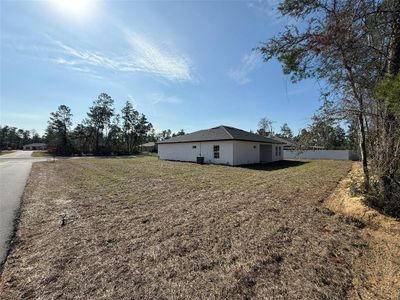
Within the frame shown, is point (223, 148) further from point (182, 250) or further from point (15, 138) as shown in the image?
point (15, 138)

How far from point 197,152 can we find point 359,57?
57.7 feet

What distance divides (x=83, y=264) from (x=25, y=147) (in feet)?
338

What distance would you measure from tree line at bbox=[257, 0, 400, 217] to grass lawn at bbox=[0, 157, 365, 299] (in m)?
1.46

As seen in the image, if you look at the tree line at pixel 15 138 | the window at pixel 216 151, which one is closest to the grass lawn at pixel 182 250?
the window at pixel 216 151

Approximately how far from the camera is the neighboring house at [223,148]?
1889cm

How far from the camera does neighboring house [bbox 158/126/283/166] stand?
1889 cm

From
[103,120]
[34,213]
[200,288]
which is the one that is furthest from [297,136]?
[103,120]

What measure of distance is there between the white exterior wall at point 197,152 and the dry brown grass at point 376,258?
13.3 metres

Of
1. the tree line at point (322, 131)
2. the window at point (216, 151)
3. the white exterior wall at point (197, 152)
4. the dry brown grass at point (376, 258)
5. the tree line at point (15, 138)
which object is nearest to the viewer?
the dry brown grass at point (376, 258)

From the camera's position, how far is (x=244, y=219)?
17.1 feet

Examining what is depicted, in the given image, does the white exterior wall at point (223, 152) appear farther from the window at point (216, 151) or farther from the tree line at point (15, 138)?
the tree line at point (15, 138)

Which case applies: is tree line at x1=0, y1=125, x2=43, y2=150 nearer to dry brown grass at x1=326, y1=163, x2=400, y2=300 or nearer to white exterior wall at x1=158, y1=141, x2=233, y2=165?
white exterior wall at x1=158, y1=141, x2=233, y2=165

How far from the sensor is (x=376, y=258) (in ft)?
11.4

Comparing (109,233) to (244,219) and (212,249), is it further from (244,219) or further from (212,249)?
(244,219)
